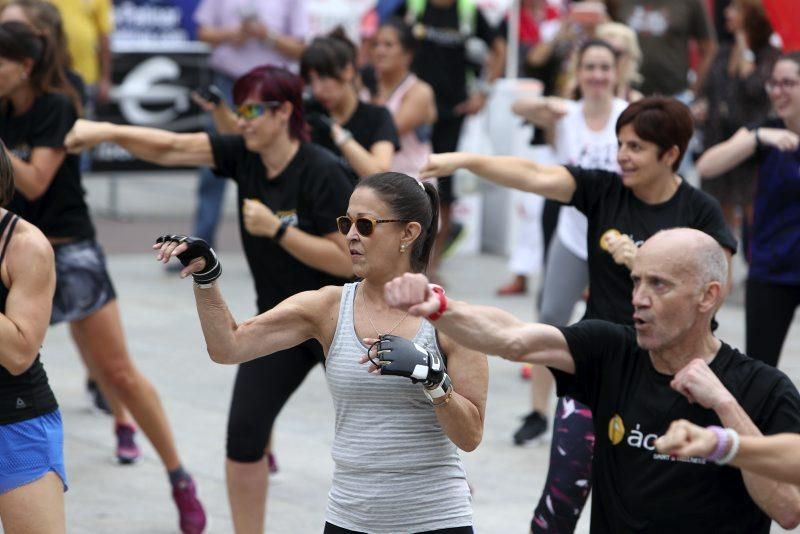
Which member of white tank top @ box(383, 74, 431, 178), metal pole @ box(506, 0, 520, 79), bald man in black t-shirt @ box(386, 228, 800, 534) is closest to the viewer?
bald man in black t-shirt @ box(386, 228, 800, 534)

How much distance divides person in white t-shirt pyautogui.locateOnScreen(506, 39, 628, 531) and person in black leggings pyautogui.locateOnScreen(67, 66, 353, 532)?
4.69 feet

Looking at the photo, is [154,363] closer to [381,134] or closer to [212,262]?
[381,134]

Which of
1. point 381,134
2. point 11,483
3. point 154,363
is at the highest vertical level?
point 381,134

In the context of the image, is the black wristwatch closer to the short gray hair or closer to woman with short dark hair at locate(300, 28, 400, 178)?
woman with short dark hair at locate(300, 28, 400, 178)

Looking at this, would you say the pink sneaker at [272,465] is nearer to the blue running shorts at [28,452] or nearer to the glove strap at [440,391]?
the blue running shorts at [28,452]

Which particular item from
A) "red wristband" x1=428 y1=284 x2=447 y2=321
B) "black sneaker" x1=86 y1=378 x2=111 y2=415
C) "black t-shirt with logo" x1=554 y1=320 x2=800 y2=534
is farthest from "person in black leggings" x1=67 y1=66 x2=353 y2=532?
"black sneaker" x1=86 y1=378 x2=111 y2=415

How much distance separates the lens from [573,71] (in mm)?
8289

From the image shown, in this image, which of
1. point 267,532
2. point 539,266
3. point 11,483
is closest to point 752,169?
point 267,532

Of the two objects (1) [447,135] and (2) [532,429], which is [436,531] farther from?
(1) [447,135]

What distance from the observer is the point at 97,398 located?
773 centimetres

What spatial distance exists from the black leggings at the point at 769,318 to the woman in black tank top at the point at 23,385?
311 cm

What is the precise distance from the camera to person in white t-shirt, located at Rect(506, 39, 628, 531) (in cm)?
651

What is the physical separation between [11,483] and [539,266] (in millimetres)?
6870

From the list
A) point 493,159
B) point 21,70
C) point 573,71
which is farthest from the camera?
point 573,71
